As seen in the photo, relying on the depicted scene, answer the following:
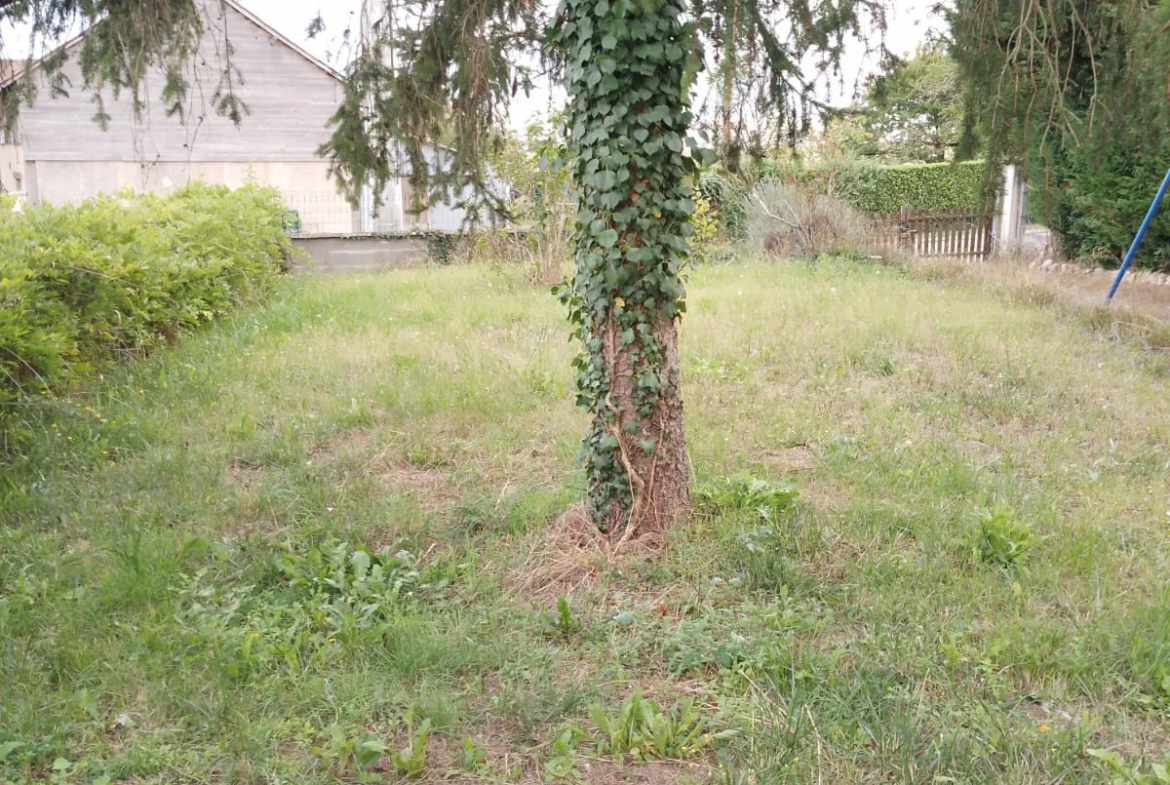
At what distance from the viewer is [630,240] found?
12.9 ft

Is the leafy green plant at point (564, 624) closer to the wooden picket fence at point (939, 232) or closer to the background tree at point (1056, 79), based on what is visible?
the background tree at point (1056, 79)

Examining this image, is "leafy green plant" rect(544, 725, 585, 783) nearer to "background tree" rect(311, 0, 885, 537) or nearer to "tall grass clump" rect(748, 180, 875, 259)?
"background tree" rect(311, 0, 885, 537)

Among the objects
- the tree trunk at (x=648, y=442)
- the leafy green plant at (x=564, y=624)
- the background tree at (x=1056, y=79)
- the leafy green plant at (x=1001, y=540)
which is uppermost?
the background tree at (x=1056, y=79)

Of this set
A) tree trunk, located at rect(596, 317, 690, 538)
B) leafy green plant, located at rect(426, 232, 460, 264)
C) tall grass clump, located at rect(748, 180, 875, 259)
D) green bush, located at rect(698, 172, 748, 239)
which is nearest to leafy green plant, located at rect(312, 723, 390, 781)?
tree trunk, located at rect(596, 317, 690, 538)

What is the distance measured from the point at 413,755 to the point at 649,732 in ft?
2.37

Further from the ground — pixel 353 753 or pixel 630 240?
pixel 630 240

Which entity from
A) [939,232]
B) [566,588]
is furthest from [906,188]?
[566,588]

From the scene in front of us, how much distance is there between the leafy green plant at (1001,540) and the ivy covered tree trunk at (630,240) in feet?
4.27

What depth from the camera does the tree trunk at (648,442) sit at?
4.12m

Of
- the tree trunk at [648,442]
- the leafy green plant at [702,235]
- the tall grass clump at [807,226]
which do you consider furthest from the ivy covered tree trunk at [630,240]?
the tall grass clump at [807,226]

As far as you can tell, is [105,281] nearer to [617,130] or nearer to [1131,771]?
[617,130]

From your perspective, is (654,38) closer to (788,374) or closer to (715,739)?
(715,739)

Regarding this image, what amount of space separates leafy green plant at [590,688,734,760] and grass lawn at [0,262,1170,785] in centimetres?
1

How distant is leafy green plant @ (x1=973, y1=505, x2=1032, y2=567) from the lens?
3906mm
